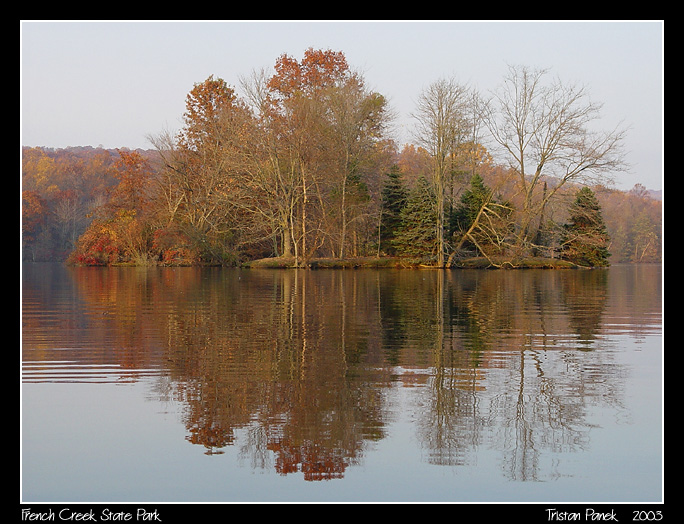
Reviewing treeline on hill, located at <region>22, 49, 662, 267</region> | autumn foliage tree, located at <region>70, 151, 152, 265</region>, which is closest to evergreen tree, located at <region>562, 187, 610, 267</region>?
treeline on hill, located at <region>22, 49, 662, 267</region>

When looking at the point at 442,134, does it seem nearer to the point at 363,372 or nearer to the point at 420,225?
the point at 420,225

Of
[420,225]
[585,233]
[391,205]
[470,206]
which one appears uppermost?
[391,205]

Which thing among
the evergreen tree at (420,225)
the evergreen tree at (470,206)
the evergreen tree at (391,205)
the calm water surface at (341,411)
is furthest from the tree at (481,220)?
the calm water surface at (341,411)

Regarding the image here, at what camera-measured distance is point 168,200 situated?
49.2m

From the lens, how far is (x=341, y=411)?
22.7 ft

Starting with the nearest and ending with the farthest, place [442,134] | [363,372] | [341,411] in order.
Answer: [341,411] < [363,372] < [442,134]

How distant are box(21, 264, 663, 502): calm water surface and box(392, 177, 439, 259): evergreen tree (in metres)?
31.6

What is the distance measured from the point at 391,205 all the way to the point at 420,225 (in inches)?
135

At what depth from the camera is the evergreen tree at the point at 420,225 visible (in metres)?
45.7

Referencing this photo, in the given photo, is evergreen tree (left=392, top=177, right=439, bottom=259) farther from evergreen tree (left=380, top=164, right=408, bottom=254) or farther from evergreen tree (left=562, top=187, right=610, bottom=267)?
evergreen tree (left=562, top=187, right=610, bottom=267)

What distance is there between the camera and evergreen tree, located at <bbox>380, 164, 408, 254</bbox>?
4821cm

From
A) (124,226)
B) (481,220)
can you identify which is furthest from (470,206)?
(124,226)

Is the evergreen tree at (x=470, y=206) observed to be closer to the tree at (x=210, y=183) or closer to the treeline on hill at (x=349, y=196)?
the treeline on hill at (x=349, y=196)
